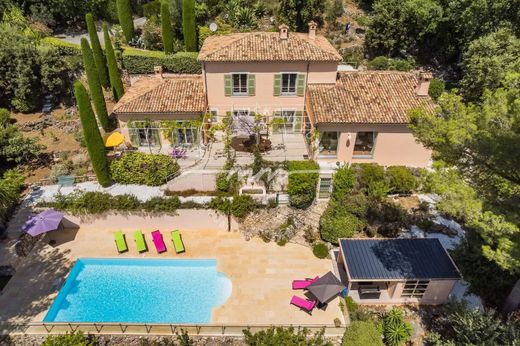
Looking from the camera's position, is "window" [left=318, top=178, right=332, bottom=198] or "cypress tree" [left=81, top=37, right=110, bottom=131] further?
"cypress tree" [left=81, top=37, right=110, bottom=131]

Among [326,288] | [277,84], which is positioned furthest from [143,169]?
[326,288]

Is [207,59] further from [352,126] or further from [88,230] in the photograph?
[88,230]

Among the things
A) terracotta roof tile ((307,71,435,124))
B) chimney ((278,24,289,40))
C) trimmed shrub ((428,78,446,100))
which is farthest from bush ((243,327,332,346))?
trimmed shrub ((428,78,446,100))

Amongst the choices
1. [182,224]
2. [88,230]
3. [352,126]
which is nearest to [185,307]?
[182,224]

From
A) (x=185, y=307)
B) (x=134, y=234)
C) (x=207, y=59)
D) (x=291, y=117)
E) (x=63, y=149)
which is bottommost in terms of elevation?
(x=185, y=307)

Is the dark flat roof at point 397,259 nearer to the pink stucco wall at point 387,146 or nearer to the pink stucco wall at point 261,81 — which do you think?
the pink stucco wall at point 387,146

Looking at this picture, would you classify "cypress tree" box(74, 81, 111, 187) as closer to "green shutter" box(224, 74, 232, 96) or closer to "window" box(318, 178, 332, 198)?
"green shutter" box(224, 74, 232, 96)

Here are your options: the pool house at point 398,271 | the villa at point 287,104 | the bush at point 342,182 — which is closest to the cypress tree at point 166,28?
the villa at point 287,104
